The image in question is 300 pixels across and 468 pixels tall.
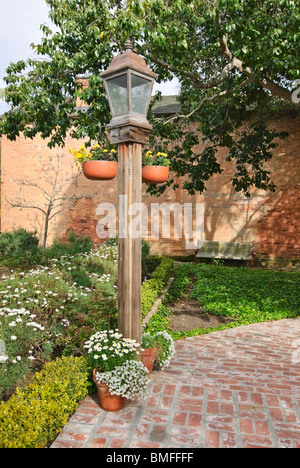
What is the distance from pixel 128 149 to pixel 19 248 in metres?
6.16

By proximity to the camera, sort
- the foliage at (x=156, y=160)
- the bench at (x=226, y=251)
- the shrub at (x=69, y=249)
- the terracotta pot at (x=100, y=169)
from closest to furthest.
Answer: the terracotta pot at (x=100, y=169) → the foliage at (x=156, y=160) → the shrub at (x=69, y=249) → the bench at (x=226, y=251)

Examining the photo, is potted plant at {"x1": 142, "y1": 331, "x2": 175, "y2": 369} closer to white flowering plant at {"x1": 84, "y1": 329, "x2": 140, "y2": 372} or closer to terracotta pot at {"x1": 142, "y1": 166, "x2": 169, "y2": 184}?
white flowering plant at {"x1": 84, "y1": 329, "x2": 140, "y2": 372}

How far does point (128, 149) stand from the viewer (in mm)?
3430

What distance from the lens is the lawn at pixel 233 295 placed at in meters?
6.54

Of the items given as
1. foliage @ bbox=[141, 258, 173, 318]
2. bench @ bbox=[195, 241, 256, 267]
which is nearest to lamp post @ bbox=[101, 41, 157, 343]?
foliage @ bbox=[141, 258, 173, 318]

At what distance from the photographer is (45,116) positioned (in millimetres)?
6473

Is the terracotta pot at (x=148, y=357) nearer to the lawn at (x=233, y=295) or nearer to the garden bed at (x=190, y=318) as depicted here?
the lawn at (x=233, y=295)

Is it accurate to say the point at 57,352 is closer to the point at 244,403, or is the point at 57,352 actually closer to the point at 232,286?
the point at 244,403

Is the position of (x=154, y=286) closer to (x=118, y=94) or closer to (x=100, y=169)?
(x=100, y=169)

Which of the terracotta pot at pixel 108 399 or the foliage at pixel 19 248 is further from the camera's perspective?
the foliage at pixel 19 248

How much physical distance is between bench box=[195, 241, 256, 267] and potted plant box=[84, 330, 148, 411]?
7831mm

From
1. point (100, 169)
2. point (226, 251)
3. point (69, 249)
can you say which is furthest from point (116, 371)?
point (226, 251)

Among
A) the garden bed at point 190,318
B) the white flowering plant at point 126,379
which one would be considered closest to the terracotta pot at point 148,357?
the white flowering plant at point 126,379

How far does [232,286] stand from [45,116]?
5.36m
